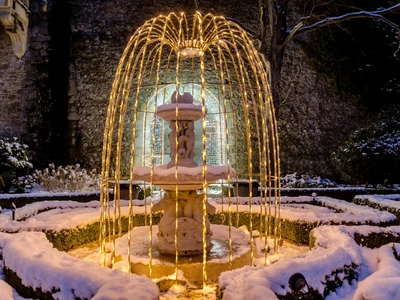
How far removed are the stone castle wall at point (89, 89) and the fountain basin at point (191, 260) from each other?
8126 millimetres

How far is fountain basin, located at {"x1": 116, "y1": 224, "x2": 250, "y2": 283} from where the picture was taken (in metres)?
A: 3.79

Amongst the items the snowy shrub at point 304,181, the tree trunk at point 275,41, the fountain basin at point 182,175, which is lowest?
the snowy shrub at point 304,181

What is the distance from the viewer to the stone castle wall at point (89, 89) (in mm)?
12352

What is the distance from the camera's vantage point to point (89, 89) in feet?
41.0

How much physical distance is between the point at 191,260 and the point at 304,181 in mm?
7966

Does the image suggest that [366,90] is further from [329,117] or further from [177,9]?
[177,9]

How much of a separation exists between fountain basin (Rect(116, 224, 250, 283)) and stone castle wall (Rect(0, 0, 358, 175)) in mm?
8126

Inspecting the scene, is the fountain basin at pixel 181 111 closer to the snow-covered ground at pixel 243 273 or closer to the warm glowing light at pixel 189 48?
the warm glowing light at pixel 189 48

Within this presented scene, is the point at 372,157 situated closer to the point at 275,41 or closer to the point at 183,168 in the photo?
the point at 275,41

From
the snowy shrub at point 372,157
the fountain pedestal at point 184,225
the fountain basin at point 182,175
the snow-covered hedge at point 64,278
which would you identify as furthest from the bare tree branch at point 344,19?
the snow-covered hedge at point 64,278

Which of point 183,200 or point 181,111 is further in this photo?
point 183,200

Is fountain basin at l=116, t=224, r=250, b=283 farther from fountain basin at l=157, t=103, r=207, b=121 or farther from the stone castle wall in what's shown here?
the stone castle wall

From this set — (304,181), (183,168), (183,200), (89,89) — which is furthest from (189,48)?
(89,89)

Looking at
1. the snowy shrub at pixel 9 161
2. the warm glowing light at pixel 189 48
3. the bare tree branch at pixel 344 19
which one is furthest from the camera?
the snowy shrub at pixel 9 161
